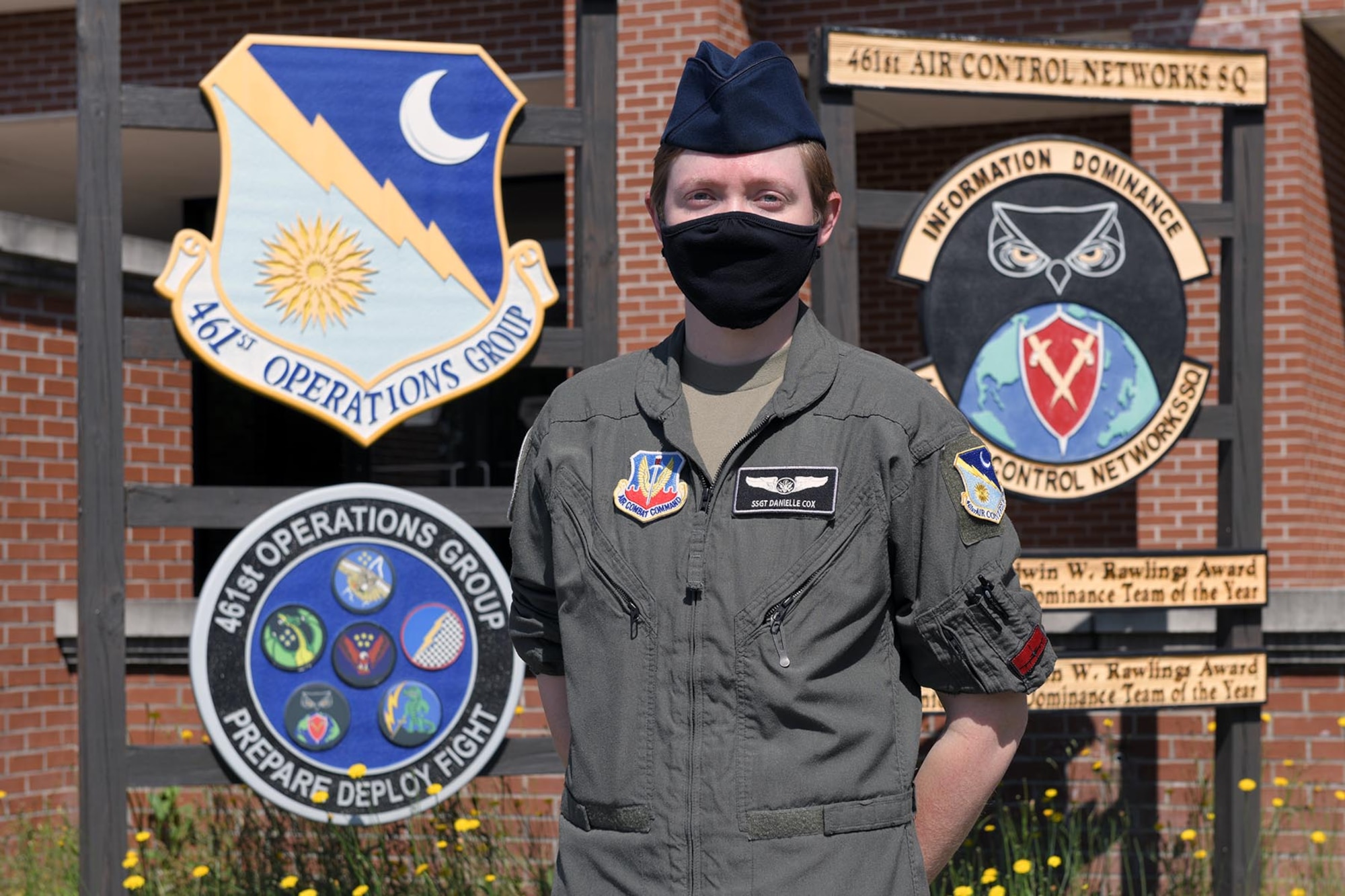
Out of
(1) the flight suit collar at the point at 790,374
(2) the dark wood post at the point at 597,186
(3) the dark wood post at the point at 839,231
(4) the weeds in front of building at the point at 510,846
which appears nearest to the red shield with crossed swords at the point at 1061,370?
(3) the dark wood post at the point at 839,231

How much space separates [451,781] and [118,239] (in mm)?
2050

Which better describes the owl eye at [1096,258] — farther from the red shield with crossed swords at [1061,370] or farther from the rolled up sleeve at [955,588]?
the rolled up sleeve at [955,588]

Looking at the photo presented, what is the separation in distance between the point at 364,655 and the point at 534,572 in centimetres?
275

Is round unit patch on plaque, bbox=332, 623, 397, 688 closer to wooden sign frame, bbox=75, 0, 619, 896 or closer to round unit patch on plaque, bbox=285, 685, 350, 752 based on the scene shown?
round unit patch on plaque, bbox=285, 685, 350, 752

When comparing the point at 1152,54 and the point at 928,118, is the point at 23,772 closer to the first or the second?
the point at 1152,54

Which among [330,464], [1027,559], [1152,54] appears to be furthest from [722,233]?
[330,464]

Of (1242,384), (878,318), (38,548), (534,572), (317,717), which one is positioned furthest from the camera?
(878,318)

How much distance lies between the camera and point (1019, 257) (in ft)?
17.6

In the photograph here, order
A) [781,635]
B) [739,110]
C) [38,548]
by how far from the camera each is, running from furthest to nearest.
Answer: [38,548], [739,110], [781,635]

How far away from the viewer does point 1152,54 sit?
5.46 meters

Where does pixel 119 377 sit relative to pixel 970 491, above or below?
above

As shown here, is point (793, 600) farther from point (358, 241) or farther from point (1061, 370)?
point (1061, 370)

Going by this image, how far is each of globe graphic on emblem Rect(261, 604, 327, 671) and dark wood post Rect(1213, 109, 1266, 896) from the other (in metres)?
3.19

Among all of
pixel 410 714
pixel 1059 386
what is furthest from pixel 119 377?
pixel 1059 386
